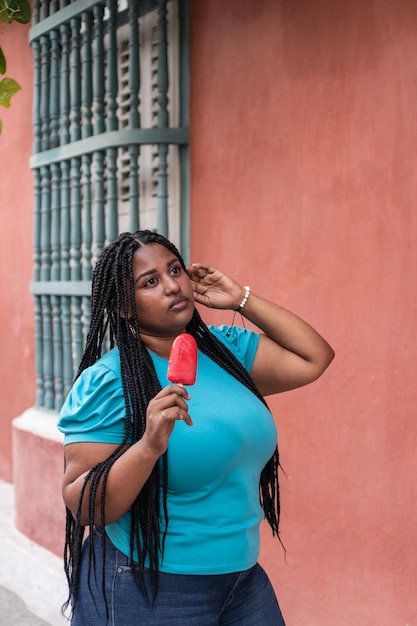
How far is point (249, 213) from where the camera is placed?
389cm

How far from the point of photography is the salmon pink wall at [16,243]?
19.3 ft

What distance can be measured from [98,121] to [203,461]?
9.79ft

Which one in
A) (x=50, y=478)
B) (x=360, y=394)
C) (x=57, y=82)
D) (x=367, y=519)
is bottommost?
(x=50, y=478)

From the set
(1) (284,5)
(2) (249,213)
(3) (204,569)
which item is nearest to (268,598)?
(3) (204,569)

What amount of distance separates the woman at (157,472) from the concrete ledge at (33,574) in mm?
2417

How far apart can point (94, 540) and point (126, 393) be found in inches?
16.9

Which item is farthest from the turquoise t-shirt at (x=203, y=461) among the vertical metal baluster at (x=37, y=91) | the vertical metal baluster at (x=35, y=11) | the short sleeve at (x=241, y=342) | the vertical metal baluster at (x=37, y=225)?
the vertical metal baluster at (x=35, y=11)

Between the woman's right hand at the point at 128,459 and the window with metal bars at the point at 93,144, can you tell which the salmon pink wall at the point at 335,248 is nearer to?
the window with metal bars at the point at 93,144

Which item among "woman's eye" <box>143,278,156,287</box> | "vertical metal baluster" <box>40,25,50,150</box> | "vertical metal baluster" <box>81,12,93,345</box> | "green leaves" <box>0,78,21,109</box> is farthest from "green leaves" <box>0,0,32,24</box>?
"woman's eye" <box>143,278,156,287</box>

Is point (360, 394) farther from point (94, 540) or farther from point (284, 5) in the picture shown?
point (284, 5)

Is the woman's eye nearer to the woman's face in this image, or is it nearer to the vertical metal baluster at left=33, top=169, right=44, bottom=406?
the woman's face

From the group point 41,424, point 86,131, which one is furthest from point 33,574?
point 86,131

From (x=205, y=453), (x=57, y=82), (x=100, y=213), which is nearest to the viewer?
(x=205, y=453)

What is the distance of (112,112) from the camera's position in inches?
177
